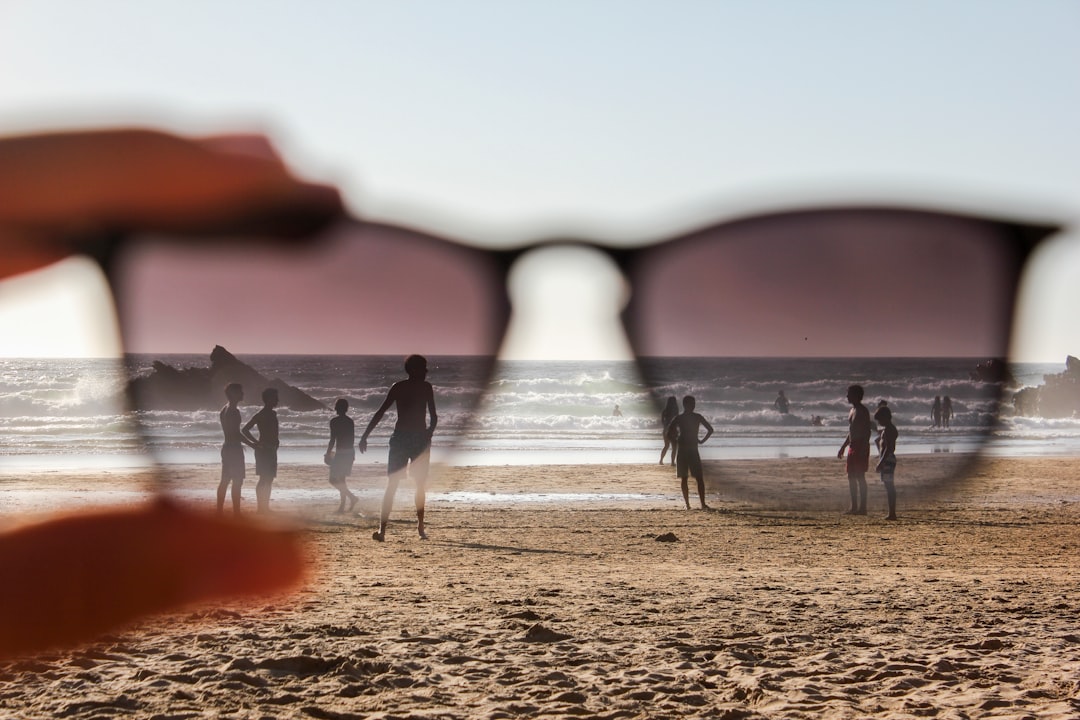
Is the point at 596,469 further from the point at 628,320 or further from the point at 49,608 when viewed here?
the point at 49,608

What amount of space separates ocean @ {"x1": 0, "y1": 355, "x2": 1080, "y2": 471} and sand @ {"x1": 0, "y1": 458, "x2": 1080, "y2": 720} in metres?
4.83


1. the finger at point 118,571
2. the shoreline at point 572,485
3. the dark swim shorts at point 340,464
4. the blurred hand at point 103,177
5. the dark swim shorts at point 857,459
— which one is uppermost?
the blurred hand at point 103,177

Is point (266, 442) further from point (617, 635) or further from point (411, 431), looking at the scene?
point (617, 635)

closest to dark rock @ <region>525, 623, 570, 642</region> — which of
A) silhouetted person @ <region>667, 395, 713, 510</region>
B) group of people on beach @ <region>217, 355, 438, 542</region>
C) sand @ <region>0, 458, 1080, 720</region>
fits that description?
sand @ <region>0, 458, 1080, 720</region>

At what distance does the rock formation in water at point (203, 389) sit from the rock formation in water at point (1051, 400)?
26.9 meters

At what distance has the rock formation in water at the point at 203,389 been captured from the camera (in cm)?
3192

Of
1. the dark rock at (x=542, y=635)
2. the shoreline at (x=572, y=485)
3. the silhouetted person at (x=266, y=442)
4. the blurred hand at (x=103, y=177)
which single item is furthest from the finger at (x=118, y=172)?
the shoreline at (x=572, y=485)

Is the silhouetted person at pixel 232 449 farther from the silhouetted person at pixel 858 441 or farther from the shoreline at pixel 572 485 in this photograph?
the silhouetted person at pixel 858 441

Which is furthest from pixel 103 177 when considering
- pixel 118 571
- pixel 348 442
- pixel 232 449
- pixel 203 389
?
pixel 203 389

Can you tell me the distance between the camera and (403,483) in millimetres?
13258

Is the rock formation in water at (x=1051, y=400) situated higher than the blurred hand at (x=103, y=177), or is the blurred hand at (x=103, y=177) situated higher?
the blurred hand at (x=103, y=177)

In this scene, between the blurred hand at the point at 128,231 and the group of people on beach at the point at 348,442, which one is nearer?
the blurred hand at the point at 128,231

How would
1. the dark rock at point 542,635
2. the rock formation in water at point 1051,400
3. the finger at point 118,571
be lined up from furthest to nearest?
the rock formation in water at point 1051,400, the finger at point 118,571, the dark rock at point 542,635

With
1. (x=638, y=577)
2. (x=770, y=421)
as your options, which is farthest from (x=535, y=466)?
(x=770, y=421)
